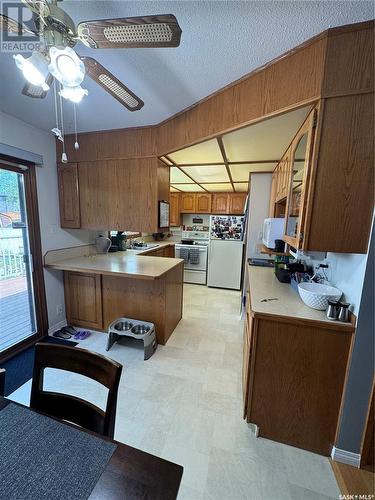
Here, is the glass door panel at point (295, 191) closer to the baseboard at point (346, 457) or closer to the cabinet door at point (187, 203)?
the baseboard at point (346, 457)

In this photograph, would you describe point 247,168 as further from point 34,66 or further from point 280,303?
point 34,66

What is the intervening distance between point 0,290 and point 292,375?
2757 millimetres

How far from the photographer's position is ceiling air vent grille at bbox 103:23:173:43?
0.77 m

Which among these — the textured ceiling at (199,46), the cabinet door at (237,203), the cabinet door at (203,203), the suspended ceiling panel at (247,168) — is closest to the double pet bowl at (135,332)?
the textured ceiling at (199,46)

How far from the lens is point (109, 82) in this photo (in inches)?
44.4

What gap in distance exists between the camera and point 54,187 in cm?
256

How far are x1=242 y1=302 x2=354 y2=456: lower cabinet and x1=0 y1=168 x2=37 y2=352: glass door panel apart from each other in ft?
8.09

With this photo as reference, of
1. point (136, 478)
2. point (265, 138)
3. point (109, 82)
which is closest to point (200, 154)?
point (265, 138)

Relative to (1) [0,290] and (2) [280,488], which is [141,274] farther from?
(2) [280,488]

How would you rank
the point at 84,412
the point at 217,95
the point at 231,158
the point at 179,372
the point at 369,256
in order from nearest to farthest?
the point at 84,412, the point at 369,256, the point at 217,95, the point at 179,372, the point at 231,158

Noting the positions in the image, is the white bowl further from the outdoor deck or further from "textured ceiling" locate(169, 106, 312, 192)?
the outdoor deck

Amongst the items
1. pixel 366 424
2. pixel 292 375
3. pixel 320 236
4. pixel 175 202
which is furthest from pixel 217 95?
pixel 175 202

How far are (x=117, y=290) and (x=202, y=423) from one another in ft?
5.21

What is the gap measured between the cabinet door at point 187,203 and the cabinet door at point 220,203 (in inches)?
21.0
